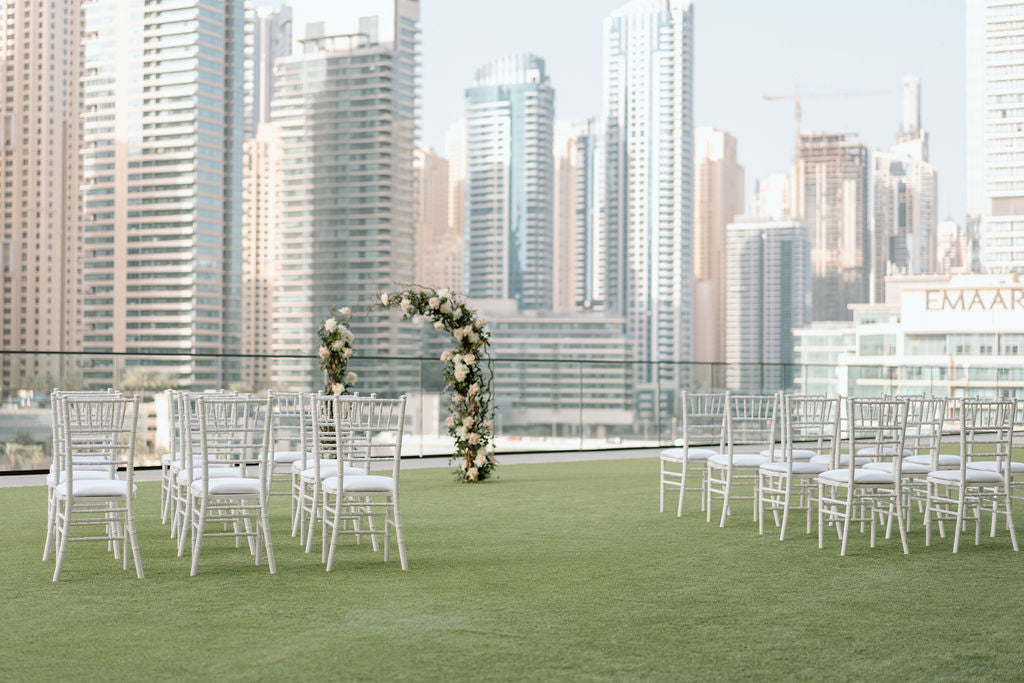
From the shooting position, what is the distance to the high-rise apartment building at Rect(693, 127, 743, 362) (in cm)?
12988

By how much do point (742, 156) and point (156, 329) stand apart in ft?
310

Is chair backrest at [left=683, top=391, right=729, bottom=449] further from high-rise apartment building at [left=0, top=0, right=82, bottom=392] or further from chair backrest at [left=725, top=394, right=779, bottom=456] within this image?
high-rise apartment building at [left=0, top=0, right=82, bottom=392]

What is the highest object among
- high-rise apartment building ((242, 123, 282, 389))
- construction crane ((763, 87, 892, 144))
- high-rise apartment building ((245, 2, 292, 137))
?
construction crane ((763, 87, 892, 144))

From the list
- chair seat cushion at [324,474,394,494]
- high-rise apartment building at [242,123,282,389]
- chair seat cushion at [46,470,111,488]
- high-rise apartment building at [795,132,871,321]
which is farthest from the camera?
high-rise apartment building at [795,132,871,321]

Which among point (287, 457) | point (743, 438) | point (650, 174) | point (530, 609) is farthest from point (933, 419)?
point (650, 174)

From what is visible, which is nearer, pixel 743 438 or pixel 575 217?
pixel 743 438

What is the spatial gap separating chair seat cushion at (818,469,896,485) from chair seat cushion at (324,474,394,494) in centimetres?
252

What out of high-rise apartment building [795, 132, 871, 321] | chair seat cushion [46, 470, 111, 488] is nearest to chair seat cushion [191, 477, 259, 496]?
chair seat cushion [46, 470, 111, 488]

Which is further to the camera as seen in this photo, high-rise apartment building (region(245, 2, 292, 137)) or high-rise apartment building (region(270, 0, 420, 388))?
high-rise apartment building (region(245, 2, 292, 137))

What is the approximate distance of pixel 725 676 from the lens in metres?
3.83

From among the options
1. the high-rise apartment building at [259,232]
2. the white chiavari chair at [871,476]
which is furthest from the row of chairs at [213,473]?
the high-rise apartment building at [259,232]

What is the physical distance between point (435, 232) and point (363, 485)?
111m

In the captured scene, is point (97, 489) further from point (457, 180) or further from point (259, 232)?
point (457, 180)

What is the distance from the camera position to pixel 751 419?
7.85 metres
